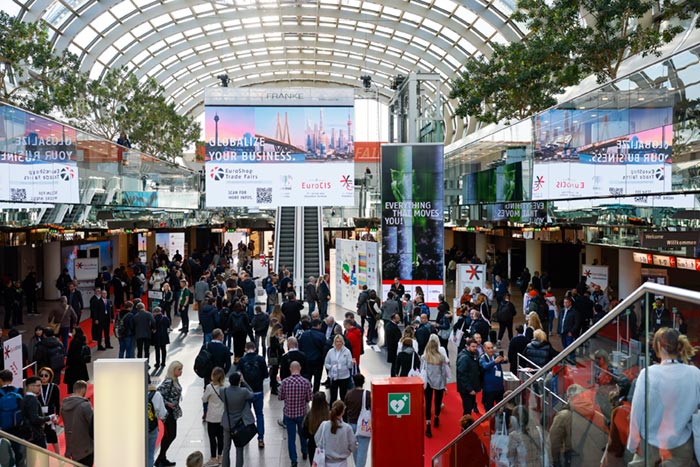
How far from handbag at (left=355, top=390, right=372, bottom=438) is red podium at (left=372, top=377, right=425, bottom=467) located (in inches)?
3.0

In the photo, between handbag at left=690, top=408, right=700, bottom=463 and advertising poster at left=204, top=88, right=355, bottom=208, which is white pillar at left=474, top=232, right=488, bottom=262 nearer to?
advertising poster at left=204, top=88, right=355, bottom=208

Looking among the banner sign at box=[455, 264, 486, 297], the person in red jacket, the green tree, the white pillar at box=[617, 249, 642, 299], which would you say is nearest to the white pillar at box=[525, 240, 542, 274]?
the white pillar at box=[617, 249, 642, 299]

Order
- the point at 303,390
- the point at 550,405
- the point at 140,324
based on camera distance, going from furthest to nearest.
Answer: the point at 140,324
the point at 303,390
the point at 550,405

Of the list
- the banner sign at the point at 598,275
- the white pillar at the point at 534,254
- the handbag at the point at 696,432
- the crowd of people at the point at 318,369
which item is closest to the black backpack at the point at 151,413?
the crowd of people at the point at 318,369

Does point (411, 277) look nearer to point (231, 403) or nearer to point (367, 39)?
point (231, 403)

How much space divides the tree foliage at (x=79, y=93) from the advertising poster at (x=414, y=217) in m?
11.4

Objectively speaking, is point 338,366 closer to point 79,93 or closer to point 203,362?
point 203,362

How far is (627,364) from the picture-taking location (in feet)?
11.8

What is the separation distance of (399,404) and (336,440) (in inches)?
51.6

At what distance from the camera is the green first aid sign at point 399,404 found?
315 inches

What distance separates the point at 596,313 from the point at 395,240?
5.48m

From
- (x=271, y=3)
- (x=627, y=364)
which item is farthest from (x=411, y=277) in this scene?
(x=271, y=3)

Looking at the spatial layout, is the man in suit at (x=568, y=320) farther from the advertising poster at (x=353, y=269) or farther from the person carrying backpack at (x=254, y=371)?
the person carrying backpack at (x=254, y=371)

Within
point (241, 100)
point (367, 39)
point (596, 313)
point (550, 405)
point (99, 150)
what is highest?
point (367, 39)
